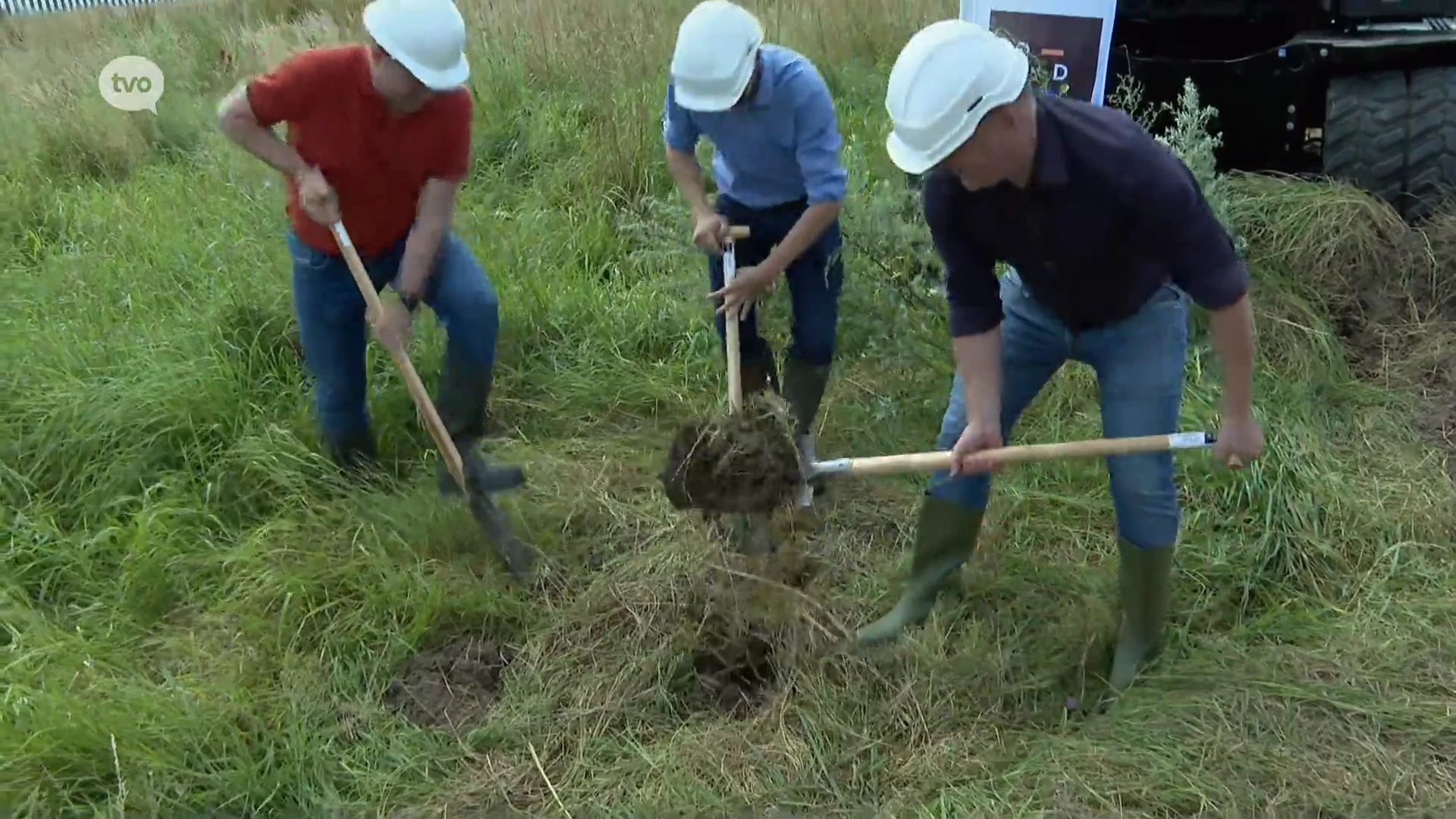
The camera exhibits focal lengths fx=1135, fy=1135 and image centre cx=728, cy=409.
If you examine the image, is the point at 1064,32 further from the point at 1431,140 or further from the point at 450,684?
the point at 450,684

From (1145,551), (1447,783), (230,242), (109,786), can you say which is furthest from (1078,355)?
(230,242)

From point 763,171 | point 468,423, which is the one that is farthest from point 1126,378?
point 468,423

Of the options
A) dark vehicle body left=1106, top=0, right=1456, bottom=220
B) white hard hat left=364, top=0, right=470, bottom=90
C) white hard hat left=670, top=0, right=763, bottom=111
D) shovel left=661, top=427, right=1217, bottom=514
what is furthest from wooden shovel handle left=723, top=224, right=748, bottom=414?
dark vehicle body left=1106, top=0, right=1456, bottom=220

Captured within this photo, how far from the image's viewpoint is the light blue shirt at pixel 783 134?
2674 millimetres

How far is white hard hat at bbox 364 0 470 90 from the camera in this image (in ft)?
8.00

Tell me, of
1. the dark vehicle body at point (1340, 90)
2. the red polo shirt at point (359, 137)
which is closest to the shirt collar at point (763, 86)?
the red polo shirt at point (359, 137)

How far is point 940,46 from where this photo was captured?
183 centimetres

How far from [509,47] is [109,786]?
487 cm

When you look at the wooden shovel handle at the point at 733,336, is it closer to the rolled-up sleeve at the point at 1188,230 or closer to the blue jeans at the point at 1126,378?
the blue jeans at the point at 1126,378

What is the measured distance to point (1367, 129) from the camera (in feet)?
13.4

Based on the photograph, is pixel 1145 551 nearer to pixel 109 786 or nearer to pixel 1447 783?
pixel 1447 783

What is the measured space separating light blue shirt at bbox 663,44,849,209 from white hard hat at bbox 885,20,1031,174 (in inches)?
31.2

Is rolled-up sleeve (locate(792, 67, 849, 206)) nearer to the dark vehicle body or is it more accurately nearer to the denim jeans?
the denim jeans

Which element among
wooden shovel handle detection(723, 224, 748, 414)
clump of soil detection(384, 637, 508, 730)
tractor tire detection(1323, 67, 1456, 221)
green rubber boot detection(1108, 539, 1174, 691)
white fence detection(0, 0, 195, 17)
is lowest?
clump of soil detection(384, 637, 508, 730)
